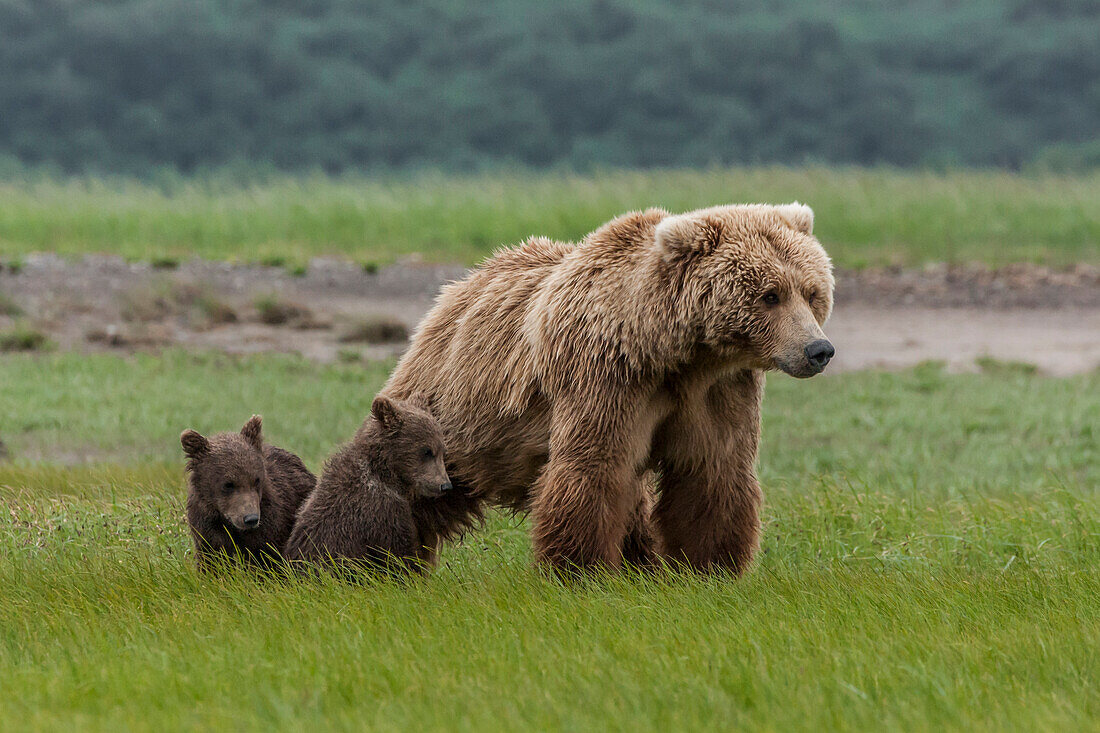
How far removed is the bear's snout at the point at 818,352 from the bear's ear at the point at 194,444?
2.30 metres

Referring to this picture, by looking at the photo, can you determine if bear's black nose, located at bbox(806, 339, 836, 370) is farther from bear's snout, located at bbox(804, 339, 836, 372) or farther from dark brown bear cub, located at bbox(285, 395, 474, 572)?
dark brown bear cub, located at bbox(285, 395, 474, 572)

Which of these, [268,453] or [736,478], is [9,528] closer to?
[268,453]

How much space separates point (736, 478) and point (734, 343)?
70 centimetres

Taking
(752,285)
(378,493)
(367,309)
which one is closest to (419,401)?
(378,493)

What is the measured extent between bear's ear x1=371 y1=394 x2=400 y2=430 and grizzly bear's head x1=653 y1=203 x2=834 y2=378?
1.17 metres

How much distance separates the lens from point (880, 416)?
1093 cm

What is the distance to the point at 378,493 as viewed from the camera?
4.83m

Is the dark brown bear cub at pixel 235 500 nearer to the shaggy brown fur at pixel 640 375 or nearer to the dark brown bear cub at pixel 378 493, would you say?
the dark brown bear cub at pixel 378 493

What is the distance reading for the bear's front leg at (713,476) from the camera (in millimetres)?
4719

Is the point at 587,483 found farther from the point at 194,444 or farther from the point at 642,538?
the point at 194,444

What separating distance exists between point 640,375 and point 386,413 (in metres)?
0.99

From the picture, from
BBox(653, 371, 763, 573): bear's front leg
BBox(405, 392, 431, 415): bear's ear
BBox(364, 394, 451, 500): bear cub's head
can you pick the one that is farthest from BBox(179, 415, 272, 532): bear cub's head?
BBox(653, 371, 763, 573): bear's front leg

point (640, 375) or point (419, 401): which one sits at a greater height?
point (640, 375)

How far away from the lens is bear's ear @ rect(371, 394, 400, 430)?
4.79m
